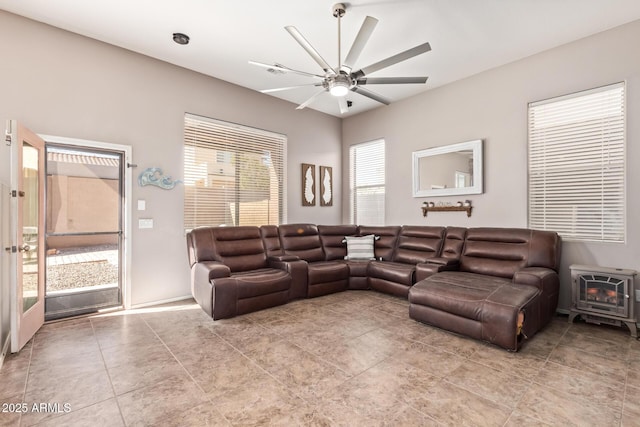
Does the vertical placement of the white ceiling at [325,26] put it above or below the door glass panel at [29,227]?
above

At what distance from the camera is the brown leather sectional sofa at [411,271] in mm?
2826

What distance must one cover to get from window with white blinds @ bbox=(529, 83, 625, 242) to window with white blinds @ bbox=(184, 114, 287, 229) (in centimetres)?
385

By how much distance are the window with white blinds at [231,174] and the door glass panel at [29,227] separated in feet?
5.30

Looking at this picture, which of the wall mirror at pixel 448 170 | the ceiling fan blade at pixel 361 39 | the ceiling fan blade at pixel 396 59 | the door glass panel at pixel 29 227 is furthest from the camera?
the wall mirror at pixel 448 170

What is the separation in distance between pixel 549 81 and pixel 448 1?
74.8 inches

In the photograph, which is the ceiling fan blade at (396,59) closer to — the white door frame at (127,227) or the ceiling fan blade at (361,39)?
the ceiling fan blade at (361,39)

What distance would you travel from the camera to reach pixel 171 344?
2.82 meters

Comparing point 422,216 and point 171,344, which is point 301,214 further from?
point 171,344

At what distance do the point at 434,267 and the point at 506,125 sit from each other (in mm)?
2224

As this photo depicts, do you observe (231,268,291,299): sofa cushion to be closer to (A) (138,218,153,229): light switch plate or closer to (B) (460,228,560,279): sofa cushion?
(A) (138,218,153,229): light switch plate

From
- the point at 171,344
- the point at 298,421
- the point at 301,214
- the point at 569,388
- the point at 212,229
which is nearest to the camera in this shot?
the point at 298,421

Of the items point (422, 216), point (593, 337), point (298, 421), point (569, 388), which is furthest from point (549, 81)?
point (298, 421)

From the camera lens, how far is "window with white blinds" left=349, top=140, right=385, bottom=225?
5.80 m

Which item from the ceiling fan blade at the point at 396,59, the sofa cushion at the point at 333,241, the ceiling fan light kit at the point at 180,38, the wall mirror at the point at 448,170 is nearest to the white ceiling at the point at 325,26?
the ceiling fan light kit at the point at 180,38
